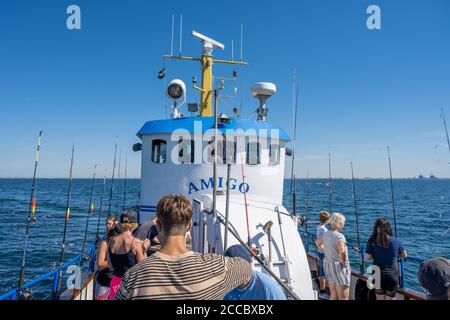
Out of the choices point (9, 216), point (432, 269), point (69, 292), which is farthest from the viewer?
point (9, 216)

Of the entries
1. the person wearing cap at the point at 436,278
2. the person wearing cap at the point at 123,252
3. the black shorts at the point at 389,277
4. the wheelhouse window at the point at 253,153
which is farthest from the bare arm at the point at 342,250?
the wheelhouse window at the point at 253,153

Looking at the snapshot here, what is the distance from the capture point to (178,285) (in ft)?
6.21

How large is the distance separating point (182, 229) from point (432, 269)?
2793 mm

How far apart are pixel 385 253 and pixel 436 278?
2125mm

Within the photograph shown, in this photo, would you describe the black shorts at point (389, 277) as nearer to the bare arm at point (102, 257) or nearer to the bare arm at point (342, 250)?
the bare arm at point (342, 250)

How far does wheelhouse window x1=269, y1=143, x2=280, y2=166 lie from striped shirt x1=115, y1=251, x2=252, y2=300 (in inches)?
293

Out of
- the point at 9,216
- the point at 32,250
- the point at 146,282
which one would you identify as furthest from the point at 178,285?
the point at 9,216

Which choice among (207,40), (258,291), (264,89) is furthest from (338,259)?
(207,40)

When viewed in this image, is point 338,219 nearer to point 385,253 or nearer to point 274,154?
point 385,253

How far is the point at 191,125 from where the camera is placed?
8820mm

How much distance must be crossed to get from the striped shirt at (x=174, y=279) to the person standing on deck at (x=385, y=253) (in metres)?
4.01

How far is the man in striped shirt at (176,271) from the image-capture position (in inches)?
73.6
